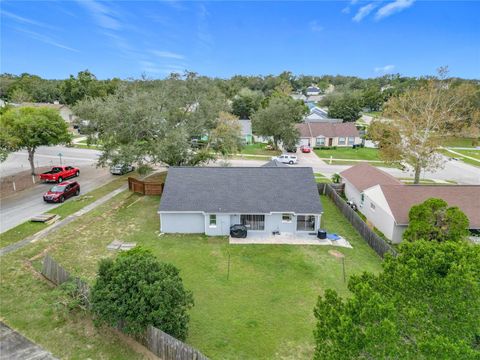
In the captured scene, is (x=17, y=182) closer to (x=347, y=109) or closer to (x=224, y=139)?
(x=224, y=139)

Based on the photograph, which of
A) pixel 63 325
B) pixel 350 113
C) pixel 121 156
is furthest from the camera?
pixel 350 113

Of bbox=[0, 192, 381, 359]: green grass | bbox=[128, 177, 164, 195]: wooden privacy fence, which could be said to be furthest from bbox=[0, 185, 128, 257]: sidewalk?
bbox=[128, 177, 164, 195]: wooden privacy fence

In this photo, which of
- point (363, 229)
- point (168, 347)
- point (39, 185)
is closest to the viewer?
point (168, 347)

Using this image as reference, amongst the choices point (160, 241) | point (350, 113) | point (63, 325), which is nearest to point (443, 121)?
point (160, 241)

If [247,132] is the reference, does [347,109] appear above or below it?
above

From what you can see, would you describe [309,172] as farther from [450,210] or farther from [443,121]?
[443,121]

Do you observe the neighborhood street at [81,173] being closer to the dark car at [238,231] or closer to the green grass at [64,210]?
the green grass at [64,210]

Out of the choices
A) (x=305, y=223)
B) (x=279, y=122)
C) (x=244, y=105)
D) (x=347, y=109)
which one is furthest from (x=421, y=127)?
(x=347, y=109)
